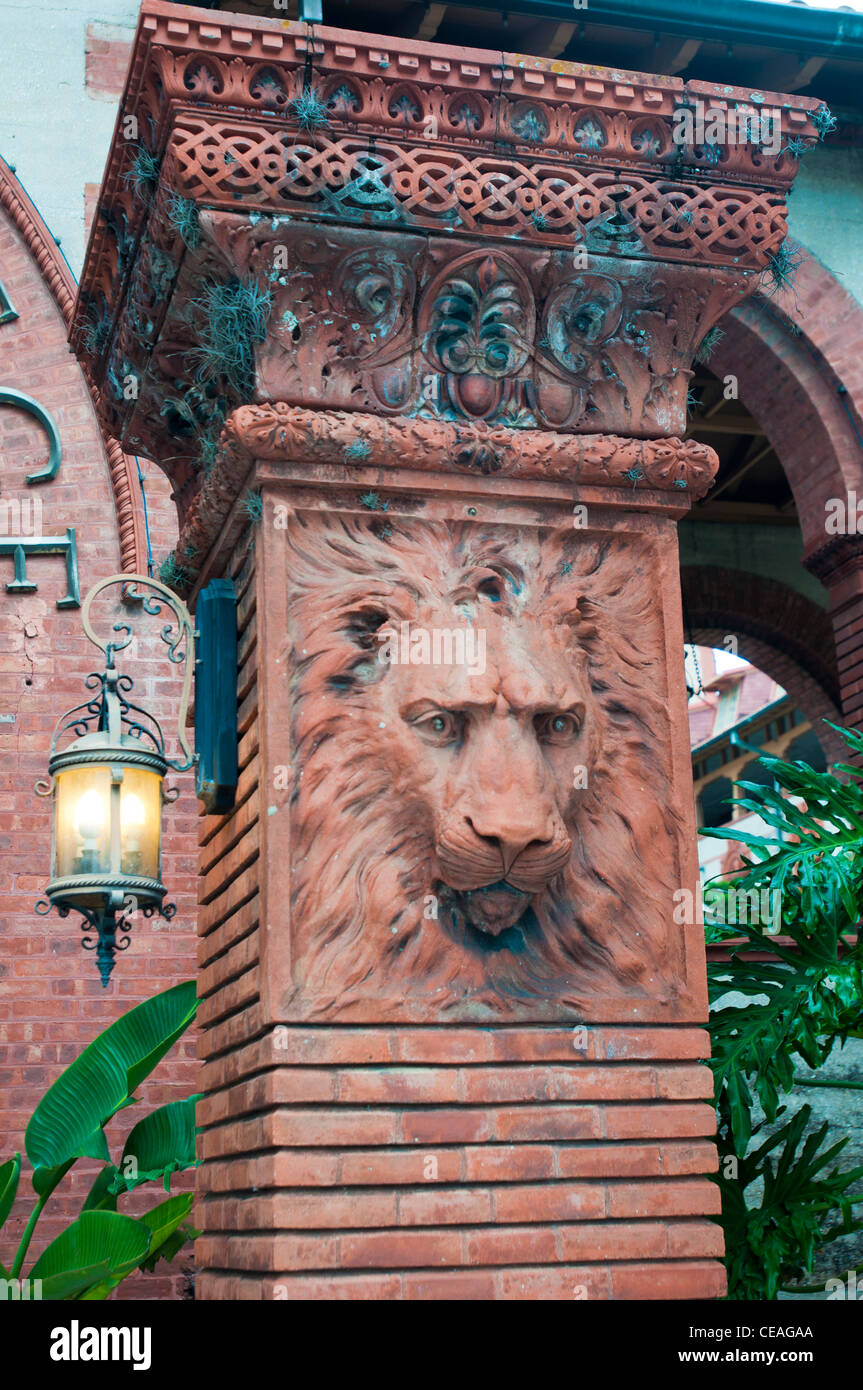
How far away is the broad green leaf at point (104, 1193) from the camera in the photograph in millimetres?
6664

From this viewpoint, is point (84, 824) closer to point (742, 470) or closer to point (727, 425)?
point (727, 425)

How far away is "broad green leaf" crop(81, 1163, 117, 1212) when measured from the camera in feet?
21.9

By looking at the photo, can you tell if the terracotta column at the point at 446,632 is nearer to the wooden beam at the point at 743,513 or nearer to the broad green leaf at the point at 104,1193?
the broad green leaf at the point at 104,1193

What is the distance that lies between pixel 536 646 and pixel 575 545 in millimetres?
357

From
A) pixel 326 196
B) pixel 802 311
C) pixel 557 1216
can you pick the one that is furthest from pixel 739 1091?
pixel 802 311

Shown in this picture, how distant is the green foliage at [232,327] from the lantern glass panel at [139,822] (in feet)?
3.79

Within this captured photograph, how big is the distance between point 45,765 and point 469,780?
468 cm

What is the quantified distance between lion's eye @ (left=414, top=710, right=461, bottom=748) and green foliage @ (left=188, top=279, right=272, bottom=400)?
38.2 inches

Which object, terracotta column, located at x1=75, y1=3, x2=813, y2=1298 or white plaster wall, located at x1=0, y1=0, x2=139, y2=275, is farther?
white plaster wall, located at x1=0, y1=0, x2=139, y2=275

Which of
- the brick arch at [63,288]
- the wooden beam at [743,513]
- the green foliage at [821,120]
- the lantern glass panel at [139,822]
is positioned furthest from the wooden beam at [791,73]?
the wooden beam at [743,513]

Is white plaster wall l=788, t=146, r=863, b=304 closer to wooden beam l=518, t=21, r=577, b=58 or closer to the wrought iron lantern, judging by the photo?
wooden beam l=518, t=21, r=577, b=58

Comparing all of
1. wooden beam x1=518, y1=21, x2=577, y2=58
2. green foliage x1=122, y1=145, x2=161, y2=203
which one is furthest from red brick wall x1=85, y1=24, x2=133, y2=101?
green foliage x1=122, y1=145, x2=161, y2=203

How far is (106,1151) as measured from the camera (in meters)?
6.70

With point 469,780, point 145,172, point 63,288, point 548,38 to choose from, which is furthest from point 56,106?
point 469,780
